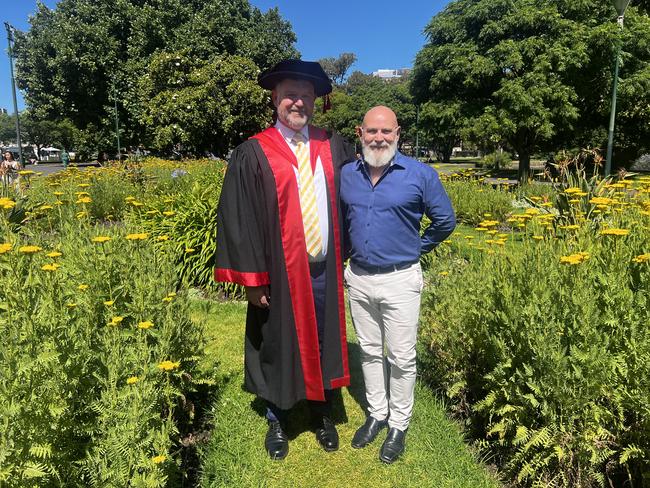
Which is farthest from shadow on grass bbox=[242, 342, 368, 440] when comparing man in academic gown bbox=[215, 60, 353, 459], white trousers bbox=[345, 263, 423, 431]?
white trousers bbox=[345, 263, 423, 431]

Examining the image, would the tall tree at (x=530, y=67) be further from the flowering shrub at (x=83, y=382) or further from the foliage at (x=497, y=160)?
the foliage at (x=497, y=160)

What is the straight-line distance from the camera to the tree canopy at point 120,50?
22641 millimetres

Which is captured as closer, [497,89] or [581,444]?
[581,444]

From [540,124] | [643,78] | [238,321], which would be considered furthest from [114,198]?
[643,78]

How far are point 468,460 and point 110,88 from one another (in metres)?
26.9

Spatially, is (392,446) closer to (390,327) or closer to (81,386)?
(390,327)

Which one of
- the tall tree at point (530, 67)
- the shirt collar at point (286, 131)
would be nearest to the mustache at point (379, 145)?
the shirt collar at point (286, 131)

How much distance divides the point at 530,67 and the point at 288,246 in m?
15.3

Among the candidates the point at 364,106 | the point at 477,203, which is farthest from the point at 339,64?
the point at 477,203

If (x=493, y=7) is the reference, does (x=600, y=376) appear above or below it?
below

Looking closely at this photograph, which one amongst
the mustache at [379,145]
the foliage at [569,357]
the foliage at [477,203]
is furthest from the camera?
the foliage at [477,203]

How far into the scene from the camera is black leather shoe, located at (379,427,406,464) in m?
2.67

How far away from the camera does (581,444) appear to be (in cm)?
209

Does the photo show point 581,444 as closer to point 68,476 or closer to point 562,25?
point 68,476
